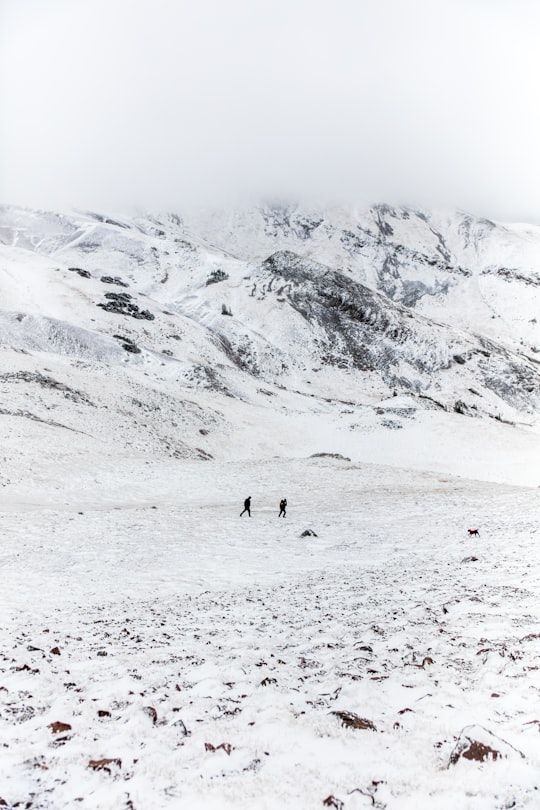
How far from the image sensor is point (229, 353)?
101 meters

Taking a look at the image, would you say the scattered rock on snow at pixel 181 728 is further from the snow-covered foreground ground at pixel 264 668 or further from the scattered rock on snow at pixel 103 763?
the scattered rock on snow at pixel 103 763

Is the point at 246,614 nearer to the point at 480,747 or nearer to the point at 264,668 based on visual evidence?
the point at 264,668

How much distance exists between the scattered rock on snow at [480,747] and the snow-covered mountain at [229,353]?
129 ft

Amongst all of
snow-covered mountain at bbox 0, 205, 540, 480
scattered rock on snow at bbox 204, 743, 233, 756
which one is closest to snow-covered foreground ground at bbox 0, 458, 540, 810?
scattered rock on snow at bbox 204, 743, 233, 756

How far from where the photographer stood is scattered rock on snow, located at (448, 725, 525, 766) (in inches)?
204

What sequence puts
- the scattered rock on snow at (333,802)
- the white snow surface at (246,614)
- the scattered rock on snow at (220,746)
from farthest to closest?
the scattered rock on snow at (220,746) → the white snow surface at (246,614) → the scattered rock on snow at (333,802)

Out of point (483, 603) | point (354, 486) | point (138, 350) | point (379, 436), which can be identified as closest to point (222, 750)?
point (483, 603)

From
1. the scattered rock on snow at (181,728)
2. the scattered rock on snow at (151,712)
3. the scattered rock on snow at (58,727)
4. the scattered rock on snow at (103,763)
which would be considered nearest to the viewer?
the scattered rock on snow at (103,763)

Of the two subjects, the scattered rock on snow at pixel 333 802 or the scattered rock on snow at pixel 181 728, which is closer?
the scattered rock on snow at pixel 333 802

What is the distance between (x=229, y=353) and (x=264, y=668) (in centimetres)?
9381

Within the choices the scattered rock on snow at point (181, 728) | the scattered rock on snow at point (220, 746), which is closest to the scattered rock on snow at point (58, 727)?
the scattered rock on snow at point (181, 728)

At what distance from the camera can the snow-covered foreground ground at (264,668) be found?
16.7ft

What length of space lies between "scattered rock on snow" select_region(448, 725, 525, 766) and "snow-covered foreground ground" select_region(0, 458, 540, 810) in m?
0.05

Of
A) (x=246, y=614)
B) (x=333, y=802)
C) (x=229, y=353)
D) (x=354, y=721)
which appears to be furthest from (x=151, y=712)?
(x=229, y=353)
